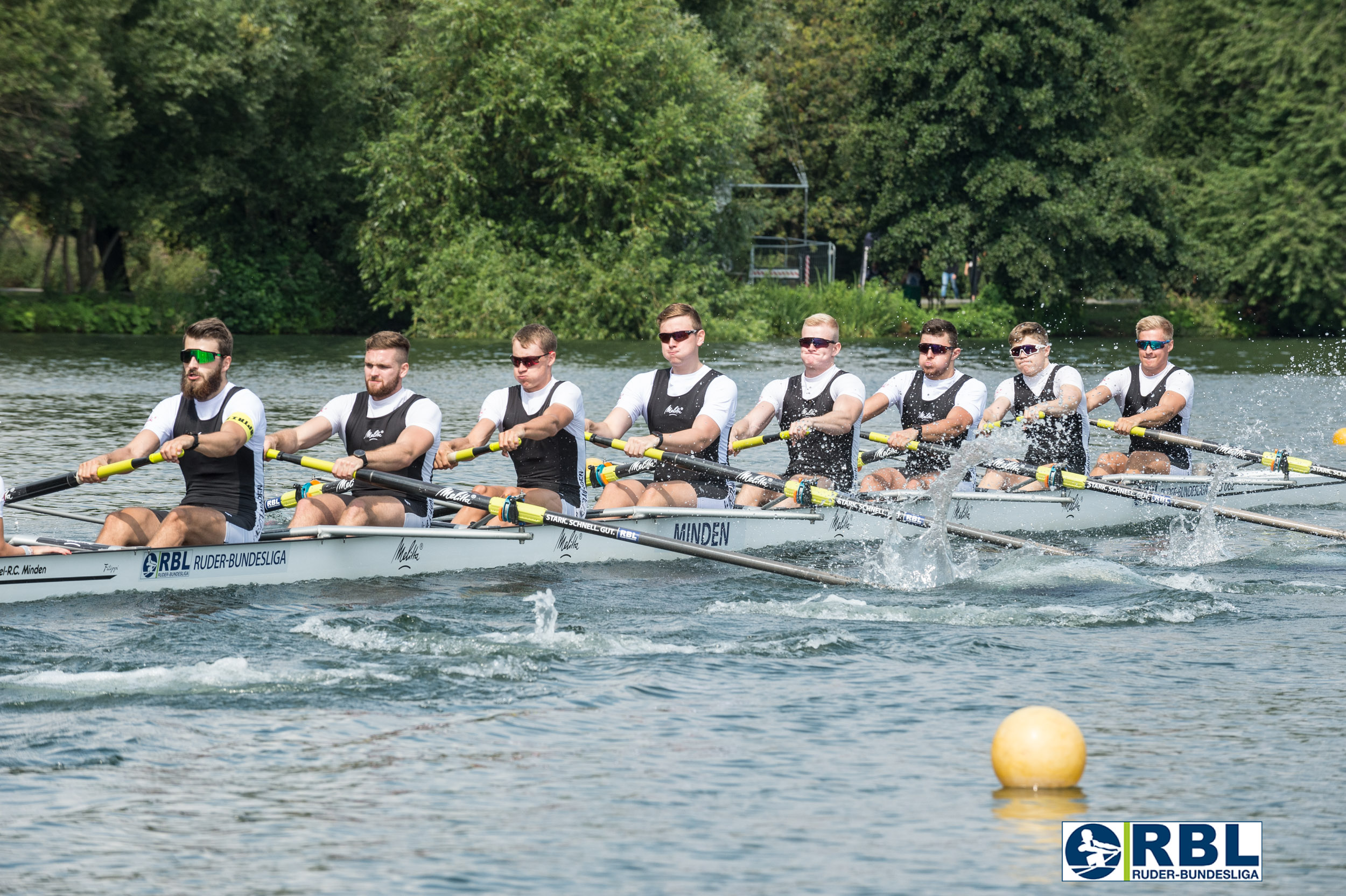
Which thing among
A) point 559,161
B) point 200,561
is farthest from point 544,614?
point 559,161

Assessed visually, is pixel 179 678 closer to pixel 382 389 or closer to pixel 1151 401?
pixel 382 389

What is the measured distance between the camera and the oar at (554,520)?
31.2ft

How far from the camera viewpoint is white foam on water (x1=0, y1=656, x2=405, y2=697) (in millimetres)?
Answer: 7234

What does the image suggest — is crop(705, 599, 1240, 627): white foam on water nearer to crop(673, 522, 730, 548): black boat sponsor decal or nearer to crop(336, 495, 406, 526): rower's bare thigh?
crop(673, 522, 730, 548): black boat sponsor decal

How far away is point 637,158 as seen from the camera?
37719 mm

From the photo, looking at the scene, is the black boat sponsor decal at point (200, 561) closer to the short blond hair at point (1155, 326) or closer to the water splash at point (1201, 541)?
the water splash at point (1201, 541)

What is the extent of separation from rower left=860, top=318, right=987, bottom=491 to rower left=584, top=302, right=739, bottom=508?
1.50 m

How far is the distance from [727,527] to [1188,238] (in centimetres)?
3537

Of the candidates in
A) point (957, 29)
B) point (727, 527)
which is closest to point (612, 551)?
point (727, 527)

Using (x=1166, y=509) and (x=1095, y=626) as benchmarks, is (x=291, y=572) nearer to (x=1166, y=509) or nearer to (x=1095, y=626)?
(x=1095, y=626)

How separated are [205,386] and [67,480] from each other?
40.8 inches

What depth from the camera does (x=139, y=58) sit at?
35.9 meters

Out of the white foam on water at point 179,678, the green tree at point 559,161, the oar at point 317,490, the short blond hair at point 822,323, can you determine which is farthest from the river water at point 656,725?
the green tree at point 559,161

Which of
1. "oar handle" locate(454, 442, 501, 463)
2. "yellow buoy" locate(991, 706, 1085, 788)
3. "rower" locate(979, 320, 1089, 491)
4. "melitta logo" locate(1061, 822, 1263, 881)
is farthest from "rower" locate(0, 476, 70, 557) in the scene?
"rower" locate(979, 320, 1089, 491)
